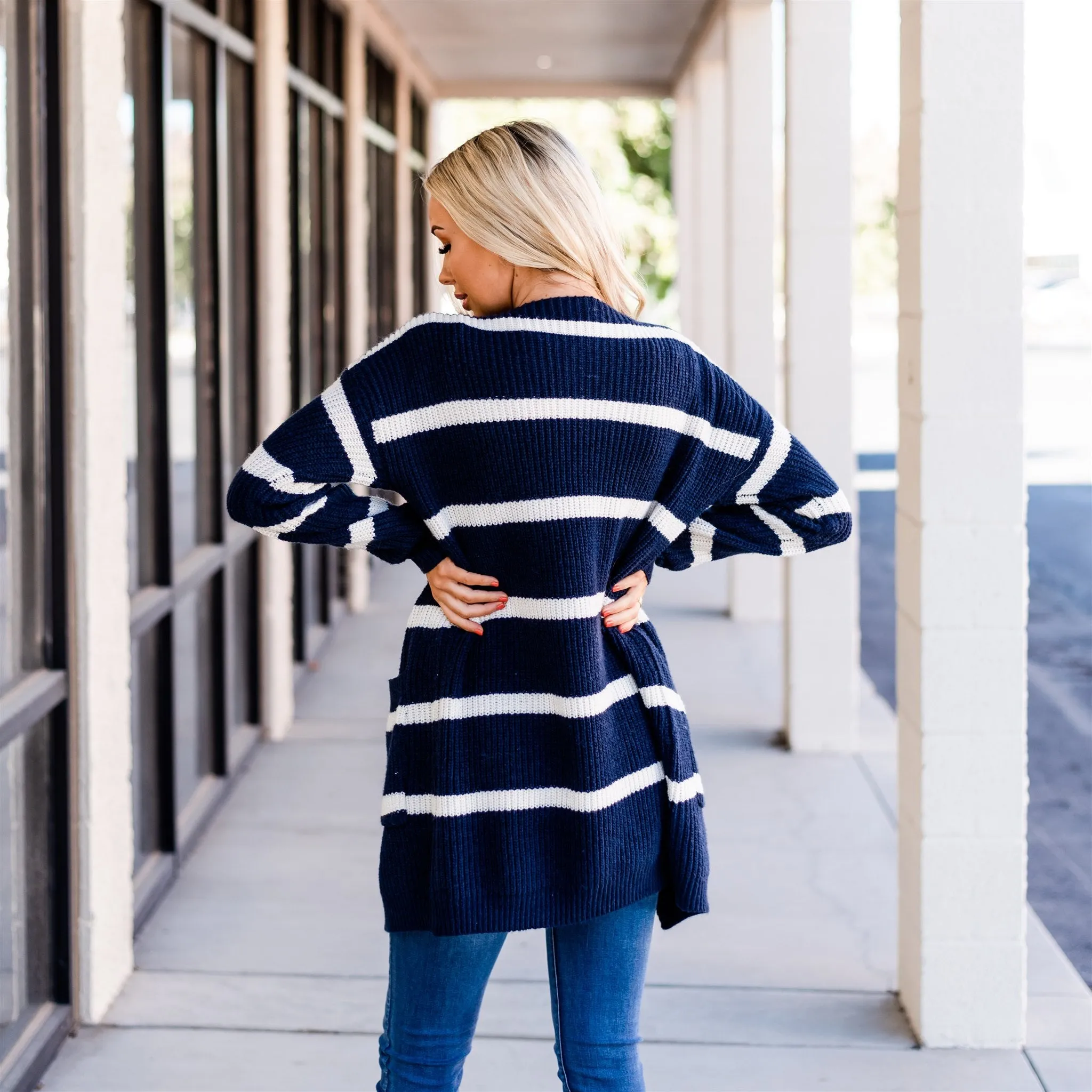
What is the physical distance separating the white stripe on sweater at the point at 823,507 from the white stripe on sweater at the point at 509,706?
1.19 ft

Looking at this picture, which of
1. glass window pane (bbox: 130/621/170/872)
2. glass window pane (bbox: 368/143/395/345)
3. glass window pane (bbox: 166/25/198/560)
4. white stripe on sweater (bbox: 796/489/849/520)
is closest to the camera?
white stripe on sweater (bbox: 796/489/849/520)

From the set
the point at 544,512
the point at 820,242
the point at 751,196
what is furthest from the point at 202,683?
the point at 751,196

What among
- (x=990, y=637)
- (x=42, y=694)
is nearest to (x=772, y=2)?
(x=990, y=637)

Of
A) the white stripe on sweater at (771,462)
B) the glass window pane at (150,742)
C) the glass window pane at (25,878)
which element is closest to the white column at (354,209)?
the glass window pane at (150,742)

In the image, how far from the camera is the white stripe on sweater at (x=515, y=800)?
1914mm

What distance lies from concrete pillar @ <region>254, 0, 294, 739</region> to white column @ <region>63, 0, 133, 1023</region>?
87.7 inches

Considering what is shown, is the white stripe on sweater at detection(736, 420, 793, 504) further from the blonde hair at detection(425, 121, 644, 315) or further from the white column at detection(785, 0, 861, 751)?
the white column at detection(785, 0, 861, 751)

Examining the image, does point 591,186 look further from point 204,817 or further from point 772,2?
point 772,2

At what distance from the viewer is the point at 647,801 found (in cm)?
198

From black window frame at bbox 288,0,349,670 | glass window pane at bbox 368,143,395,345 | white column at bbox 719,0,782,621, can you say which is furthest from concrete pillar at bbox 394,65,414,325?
white column at bbox 719,0,782,621

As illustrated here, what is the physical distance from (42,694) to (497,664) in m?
1.46

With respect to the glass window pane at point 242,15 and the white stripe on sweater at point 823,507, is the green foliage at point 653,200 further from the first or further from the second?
the white stripe on sweater at point 823,507

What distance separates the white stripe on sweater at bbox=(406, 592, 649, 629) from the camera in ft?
6.24

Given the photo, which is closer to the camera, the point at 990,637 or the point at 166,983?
the point at 990,637
